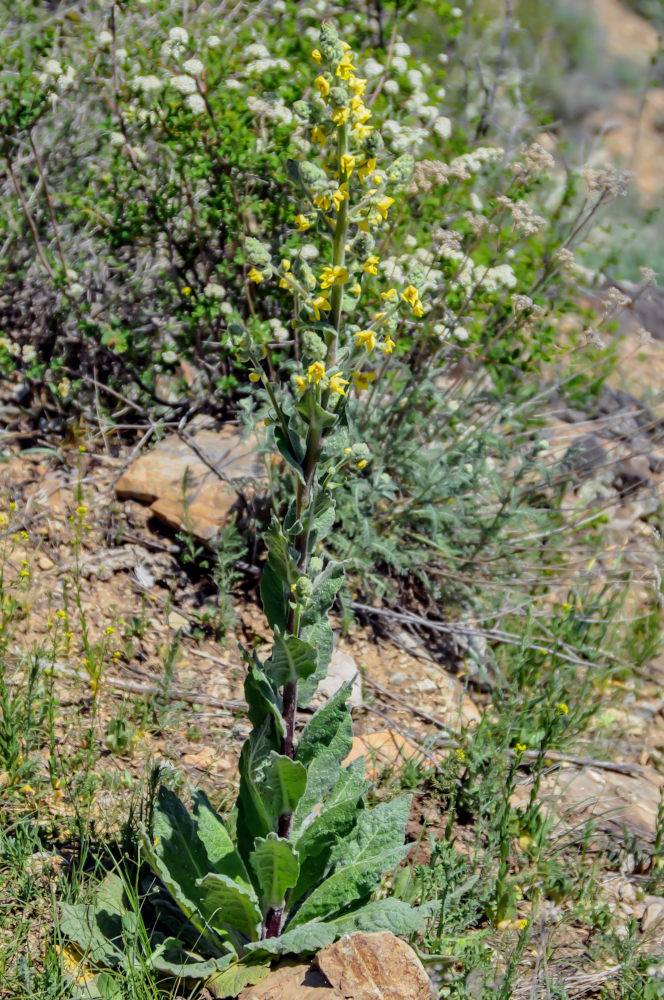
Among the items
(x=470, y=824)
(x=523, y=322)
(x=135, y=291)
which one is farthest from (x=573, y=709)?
(x=135, y=291)

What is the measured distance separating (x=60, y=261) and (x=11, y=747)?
2625mm

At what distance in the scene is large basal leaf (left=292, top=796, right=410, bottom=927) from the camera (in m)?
2.55

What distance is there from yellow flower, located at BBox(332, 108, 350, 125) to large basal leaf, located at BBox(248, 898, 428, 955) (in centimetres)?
199

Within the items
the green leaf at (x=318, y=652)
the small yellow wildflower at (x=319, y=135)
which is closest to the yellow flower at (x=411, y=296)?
the small yellow wildflower at (x=319, y=135)

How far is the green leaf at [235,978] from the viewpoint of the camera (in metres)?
2.36

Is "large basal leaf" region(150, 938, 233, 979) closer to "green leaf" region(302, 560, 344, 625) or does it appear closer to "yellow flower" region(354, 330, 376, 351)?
"green leaf" region(302, 560, 344, 625)

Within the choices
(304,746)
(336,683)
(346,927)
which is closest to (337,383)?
(304,746)

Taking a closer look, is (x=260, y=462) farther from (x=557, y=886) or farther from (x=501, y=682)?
(x=557, y=886)

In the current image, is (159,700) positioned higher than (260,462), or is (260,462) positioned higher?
(260,462)

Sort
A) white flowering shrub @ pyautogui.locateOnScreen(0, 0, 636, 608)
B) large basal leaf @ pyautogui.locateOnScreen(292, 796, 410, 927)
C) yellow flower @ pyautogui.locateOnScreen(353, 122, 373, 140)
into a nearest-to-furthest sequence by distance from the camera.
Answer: yellow flower @ pyautogui.locateOnScreen(353, 122, 373, 140), large basal leaf @ pyautogui.locateOnScreen(292, 796, 410, 927), white flowering shrub @ pyautogui.locateOnScreen(0, 0, 636, 608)

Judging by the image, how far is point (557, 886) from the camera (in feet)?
10.2

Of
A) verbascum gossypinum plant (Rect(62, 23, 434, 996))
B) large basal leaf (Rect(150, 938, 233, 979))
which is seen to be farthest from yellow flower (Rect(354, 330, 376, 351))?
large basal leaf (Rect(150, 938, 233, 979))

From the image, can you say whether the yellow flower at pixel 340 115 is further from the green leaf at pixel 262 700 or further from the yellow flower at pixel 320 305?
the green leaf at pixel 262 700

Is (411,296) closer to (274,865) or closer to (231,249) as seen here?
(274,865)
